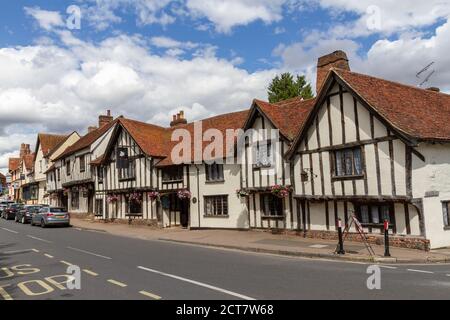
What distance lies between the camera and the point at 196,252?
1512 cm

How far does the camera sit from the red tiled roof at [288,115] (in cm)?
2002

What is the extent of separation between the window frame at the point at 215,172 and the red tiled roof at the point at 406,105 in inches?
353

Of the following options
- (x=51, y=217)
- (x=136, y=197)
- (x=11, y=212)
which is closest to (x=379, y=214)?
(x=136, y=197)

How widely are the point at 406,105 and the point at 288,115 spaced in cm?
622

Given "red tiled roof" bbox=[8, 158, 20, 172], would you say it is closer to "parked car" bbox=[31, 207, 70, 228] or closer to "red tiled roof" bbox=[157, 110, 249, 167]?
"parked car" bbox=[31, 207, 70, 228]

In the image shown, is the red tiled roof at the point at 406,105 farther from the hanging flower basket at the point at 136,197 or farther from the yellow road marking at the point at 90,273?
the hanging flower basket at the point at 136,197

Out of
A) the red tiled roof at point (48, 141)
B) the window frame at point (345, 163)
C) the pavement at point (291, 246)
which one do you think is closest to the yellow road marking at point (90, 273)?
the pavement at point (291, 246)

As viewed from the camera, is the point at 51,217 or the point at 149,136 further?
the point at 149,136

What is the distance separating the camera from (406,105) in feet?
56.3

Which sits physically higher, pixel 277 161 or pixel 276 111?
pixel 276 111

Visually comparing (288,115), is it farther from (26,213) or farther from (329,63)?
(26,213)
